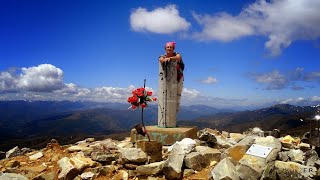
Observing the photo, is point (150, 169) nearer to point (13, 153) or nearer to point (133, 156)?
point (133, 156)

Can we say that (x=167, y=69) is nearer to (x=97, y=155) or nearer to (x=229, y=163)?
(x=97, y=155)

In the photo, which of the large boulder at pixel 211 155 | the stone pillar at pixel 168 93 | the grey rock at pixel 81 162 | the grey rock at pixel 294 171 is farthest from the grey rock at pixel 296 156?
the stone pillar at pixel 168 93

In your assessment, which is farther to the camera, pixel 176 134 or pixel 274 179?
pixel 176 134

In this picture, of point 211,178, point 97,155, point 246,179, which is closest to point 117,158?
point 97,155

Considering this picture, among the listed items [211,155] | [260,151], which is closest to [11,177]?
[211,155]

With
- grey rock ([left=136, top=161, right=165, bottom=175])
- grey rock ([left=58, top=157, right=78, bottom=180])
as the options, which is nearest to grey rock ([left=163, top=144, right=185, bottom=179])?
grey rock ([left=136, top=161, right=165, bottom=175])

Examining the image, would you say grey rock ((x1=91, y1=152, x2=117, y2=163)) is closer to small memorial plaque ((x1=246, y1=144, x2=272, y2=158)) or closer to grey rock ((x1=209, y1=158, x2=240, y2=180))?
grey rock ((x1=209, y1=158, x2=240, y2=180))

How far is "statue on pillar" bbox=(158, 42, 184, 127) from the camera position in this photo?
1864 centimetres

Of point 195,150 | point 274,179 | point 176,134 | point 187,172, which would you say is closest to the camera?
point 274,179

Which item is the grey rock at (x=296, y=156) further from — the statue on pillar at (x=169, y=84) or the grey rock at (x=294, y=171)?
the statue on pillar at (x=169, y=84)

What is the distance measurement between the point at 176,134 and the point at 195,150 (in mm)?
3304

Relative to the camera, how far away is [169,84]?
18641mm

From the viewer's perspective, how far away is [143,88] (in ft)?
50.3

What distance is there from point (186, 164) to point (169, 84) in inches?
276
